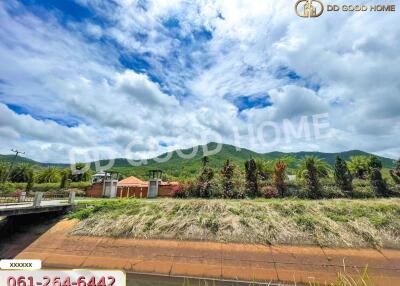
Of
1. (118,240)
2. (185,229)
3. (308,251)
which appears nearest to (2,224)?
(118,240)

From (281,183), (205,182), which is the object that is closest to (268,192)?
(281,183)

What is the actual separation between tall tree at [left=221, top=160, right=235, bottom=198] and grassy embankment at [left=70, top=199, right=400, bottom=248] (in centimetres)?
552

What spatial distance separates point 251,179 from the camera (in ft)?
75.8

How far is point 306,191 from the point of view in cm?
2169

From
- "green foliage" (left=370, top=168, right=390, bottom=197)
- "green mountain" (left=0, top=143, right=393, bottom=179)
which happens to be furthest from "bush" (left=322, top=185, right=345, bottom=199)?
"green mountain" (left=0, top=143, right=393, bottom=179)

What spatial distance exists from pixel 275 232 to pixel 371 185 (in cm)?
1232

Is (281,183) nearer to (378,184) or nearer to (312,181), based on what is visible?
(312,181)

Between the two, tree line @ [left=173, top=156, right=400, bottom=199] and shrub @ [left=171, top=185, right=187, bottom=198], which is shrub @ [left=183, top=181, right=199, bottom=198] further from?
shrub @ [left=171, top=185, right=187, bottom=198]

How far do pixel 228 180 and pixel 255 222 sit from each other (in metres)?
8.23

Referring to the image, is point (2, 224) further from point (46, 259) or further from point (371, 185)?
point (371, 185)

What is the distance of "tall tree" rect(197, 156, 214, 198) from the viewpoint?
22.9 metres

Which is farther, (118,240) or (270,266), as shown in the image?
(118,240)

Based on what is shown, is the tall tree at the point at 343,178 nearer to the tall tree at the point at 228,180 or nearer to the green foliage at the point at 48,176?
the tall tree at the point at 228,180

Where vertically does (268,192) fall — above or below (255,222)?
above
